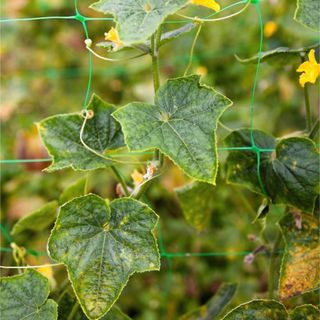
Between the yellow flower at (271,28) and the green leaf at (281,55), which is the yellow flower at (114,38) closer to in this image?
the green leaf at (281,55)

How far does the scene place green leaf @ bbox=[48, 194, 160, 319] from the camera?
0.98 m

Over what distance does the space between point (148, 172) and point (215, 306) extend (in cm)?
43

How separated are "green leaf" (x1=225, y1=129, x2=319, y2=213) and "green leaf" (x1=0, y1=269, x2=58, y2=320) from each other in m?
0.41

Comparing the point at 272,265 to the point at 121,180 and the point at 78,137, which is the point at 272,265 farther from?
the point at 78,137

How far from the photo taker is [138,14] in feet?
2.98

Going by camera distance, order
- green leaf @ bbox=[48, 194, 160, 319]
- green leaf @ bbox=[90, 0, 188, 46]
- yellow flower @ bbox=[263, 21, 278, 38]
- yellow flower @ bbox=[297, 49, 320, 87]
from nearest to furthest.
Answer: green leaf @ bbox=[90, 0, 188, 46] → green leaf @ bbox=[48, 194, 160, 319] → yellow flower @ bbox=[297, 49, 320, 87] → yellow flower @ bbox=[263, 21, 278, 38]

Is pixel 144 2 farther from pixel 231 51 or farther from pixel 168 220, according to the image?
pixel 231 51

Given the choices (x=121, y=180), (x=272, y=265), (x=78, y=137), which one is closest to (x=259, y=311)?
(x=272, y=265)

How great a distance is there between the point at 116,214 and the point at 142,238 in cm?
7

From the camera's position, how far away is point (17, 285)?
3.54 ft

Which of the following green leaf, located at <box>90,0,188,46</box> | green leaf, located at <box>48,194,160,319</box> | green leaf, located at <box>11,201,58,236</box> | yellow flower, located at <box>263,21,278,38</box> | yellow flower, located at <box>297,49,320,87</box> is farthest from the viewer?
yellow flower, located at <box>263,21,278,38</box>

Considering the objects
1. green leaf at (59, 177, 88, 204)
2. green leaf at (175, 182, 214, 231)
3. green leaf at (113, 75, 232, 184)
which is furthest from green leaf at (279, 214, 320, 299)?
green leaf at (59, 177, 88, 204)

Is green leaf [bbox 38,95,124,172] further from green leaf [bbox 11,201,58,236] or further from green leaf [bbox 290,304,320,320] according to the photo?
green leaf [bbox 290,304,320,320]

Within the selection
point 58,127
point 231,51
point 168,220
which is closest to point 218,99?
point 58,127
